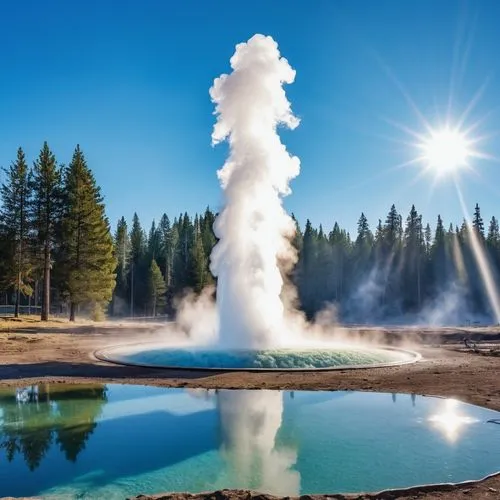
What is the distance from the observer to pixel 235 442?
11.2 metres

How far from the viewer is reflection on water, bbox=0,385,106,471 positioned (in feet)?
34.6

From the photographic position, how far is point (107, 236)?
168ft

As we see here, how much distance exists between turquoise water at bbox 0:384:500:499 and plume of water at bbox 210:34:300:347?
1165 centimetres

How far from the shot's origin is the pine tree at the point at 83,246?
46.9 meters

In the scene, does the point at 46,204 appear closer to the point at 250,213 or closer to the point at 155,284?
the point at 250,213

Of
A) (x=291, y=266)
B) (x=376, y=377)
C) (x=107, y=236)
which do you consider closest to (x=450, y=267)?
(x=291, y=266)

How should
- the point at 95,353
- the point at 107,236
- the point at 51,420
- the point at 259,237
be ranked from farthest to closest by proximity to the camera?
the point at 107,236 → the point at 259,237 → the point at 95,353 → the point at 51,420

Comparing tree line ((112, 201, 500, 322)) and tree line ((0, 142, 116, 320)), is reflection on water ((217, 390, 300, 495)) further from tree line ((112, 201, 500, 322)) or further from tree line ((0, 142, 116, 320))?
tree line ((112, 201, 500, 322))

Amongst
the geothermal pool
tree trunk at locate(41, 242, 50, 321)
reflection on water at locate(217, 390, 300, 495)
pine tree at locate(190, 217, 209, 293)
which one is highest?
pine tree at locate(190, 217, 209, 293)

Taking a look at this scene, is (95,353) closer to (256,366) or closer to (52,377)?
(52,377)

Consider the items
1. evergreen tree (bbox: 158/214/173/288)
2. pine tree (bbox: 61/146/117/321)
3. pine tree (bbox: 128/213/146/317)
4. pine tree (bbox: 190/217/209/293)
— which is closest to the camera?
pine tree (bbox: 61/146/117/321)

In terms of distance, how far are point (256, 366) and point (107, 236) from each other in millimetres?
34232

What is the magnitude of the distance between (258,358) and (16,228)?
3454cm

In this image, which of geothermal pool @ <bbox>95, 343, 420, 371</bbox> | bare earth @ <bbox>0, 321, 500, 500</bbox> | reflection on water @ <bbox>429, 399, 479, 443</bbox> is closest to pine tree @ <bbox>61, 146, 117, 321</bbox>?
bare earth @ <bbox>0, 321, 500, 500</bbox>
